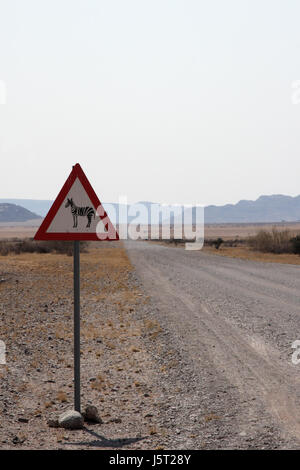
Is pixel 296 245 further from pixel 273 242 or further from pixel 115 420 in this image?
pixel 115 420

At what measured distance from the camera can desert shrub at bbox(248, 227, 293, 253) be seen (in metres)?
46.4

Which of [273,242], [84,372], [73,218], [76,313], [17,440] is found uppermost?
[73,218]

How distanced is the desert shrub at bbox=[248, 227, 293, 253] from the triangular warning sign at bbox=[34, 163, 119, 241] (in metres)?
41.5

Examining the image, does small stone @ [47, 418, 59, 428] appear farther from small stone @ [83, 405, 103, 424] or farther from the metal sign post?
the metal sign post

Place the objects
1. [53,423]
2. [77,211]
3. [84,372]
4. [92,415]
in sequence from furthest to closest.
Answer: [84,372], [92,415], [53,423], [77,211]

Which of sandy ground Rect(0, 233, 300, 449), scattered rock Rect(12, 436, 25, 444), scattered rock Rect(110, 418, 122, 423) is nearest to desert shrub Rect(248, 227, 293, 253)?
sandy ground Rect(0, 233, 300, 449)

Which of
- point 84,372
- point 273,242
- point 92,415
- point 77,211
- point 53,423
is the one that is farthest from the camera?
point 273,242

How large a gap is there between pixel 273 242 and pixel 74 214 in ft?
142

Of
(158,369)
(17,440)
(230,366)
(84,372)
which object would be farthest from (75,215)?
(230,366)

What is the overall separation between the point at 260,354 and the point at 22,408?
13.4ft

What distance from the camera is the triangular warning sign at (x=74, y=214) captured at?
5621 millimetres

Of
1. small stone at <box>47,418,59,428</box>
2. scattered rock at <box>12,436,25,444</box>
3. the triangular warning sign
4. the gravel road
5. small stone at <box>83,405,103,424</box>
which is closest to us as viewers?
scattered rock at <box>12,436,25,444</box>

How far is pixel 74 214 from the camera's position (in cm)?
566

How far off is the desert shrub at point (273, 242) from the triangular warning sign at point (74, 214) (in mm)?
41541
